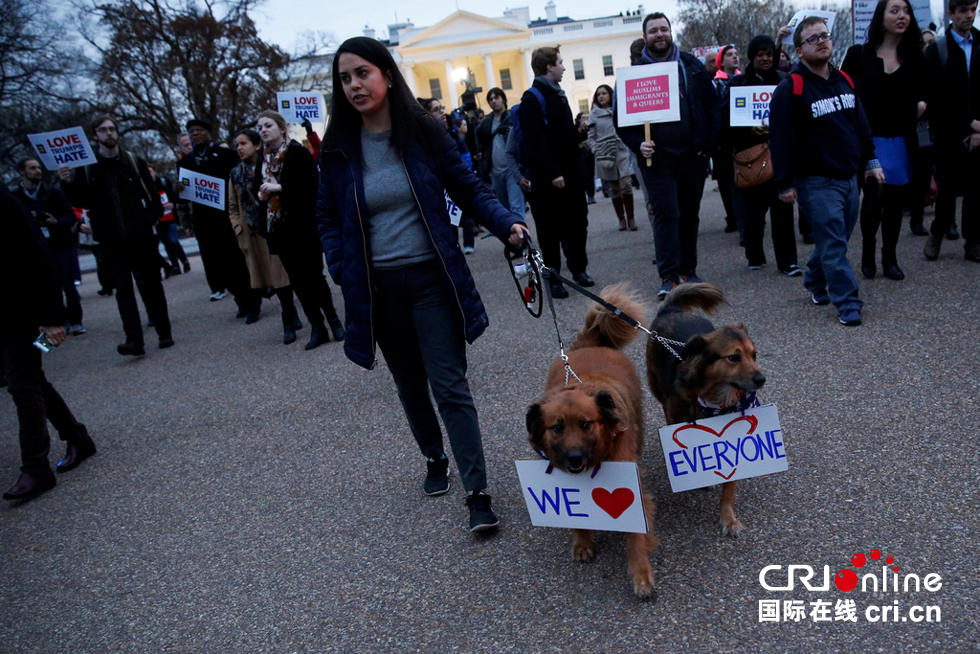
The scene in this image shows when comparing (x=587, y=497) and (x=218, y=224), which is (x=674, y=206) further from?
(x=218, y=224)

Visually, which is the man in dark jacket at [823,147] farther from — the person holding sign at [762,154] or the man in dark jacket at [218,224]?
the man in dark jacket at [218,224]

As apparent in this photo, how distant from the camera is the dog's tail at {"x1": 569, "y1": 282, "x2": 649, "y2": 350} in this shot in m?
3.86

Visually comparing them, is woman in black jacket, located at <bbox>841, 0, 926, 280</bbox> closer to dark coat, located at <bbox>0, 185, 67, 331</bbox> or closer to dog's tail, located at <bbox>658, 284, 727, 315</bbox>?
dog's tail, located at <bbox>658, 284, 727, 315</bbox>

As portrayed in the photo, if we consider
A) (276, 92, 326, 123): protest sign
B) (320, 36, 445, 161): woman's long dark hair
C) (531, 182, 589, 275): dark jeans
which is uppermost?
(276, 92, 326, 123): protest sign

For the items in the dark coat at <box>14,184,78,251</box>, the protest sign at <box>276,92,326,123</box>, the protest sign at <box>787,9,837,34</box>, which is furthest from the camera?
the dark coat at <box>14,184,78,251</box>

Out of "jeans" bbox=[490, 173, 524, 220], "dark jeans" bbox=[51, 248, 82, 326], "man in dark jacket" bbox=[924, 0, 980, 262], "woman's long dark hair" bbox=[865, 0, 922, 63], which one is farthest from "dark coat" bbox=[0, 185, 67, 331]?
"man in dark jacket" bbox=[924, 0, 980, 262]

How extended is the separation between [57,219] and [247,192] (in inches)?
→ 193

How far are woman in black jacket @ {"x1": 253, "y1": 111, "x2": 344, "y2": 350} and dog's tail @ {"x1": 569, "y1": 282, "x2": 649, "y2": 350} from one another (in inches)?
149

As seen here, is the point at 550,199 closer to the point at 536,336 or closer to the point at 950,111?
the point at 536,336

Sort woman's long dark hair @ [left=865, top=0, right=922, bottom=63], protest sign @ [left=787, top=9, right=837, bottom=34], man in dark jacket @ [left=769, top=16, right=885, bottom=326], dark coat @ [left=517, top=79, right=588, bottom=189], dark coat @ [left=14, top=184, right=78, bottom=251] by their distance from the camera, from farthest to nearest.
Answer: dark coat @ [left=14, top=184, right=78, bottom=251] < dark coat @ [left=517, top=79, right=588, bottom=189] < protest sign @ [left=787, top=9, right=837, bottom=34] < woman's long dark hair @ [left=865, top=0, right=922, bottom=63] < man in dark jacket @ [left=769, top=16, right=885, bottom=326]

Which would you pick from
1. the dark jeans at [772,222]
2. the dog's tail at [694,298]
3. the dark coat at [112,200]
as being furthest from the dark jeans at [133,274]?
the dark jeans at [772,222]

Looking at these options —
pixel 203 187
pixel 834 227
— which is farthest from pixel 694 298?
pixel 203 187

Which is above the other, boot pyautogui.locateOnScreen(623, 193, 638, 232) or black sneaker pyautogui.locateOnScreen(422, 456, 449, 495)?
boot pyautogui.locateOnScreen(623, 193, 638, 232)

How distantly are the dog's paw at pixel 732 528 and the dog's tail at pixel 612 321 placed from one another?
1274 mm
